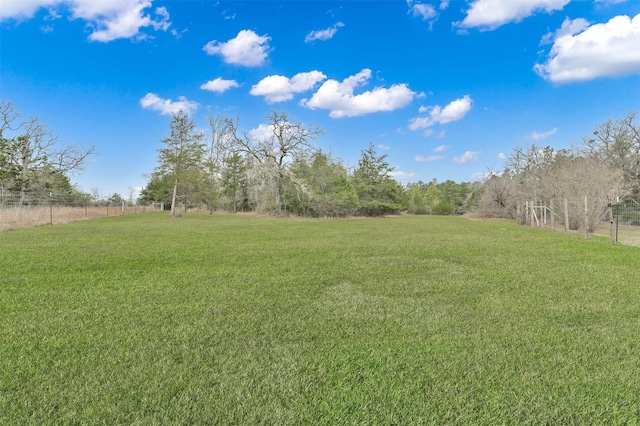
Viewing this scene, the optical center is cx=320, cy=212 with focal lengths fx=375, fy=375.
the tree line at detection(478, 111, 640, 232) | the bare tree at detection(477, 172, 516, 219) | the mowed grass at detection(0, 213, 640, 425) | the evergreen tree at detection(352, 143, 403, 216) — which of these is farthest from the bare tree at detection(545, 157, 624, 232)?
the evergreen tree at detection(352, 143, 403, 216)

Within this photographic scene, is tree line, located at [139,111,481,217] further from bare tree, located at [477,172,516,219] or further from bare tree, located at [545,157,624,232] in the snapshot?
bare tree, located at [545,157,624,232]

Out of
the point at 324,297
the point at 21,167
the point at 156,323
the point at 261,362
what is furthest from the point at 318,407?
the point at 21,167

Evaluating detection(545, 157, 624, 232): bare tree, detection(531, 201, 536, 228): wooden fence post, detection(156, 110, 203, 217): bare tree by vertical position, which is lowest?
detection(531, 201, 536, 228): wooden fence post

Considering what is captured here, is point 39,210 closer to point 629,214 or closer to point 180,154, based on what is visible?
point 180,154

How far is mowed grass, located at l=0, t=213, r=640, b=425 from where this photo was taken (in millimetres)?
2045

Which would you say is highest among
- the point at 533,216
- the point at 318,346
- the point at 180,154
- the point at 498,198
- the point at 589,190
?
the point at 180,154

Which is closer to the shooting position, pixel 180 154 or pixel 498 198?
pixel 180 154

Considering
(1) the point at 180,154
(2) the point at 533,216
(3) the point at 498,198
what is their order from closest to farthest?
1. (2) the point at 533,216
2. (1) the point at 180,154
3. (3) the point at 498,198

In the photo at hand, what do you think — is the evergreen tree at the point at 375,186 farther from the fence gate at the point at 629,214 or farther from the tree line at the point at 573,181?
the fence gate at the point at 629,214

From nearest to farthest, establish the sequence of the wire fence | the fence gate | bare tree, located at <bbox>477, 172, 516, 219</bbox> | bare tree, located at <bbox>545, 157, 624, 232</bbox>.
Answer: bare tree, located at <bbox>545, 157, 624, 232</bbox>, the fence gate, the wire fence, bare tree, located at <bbox>477, 172, 516, 219</bbox>

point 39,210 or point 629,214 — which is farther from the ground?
point 39,210

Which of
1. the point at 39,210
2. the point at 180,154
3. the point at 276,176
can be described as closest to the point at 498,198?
the point at 276,176

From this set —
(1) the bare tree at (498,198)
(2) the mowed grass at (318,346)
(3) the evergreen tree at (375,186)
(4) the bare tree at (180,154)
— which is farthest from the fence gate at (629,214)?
(4) the bare tree at (180,154)

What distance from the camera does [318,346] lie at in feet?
9.53
